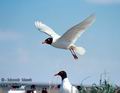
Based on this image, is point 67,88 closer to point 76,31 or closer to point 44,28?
point 76,31

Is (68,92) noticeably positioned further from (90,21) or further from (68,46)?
(68,46)

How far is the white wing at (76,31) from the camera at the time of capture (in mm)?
14714

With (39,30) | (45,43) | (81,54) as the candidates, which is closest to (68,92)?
(81,54)

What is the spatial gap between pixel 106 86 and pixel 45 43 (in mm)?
5278

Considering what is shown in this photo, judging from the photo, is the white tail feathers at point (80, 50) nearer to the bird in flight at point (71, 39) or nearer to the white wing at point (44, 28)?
the bird in flight at point (71, 39)

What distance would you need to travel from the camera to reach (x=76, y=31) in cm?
1595

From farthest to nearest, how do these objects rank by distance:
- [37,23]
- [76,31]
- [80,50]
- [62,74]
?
[37,23], [80,50], [76,31], [62,74]

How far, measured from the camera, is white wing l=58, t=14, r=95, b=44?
1471 cm

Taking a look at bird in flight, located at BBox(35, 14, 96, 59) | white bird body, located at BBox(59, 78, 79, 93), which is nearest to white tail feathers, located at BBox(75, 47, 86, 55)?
bird in flight, located at BBox(35, 14, 96, 59)

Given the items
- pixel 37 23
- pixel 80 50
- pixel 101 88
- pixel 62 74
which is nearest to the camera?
pixel 101 88

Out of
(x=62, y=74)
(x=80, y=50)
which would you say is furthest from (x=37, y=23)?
(x=62, y=74)

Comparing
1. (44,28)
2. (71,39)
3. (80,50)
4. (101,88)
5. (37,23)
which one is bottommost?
(101,88)

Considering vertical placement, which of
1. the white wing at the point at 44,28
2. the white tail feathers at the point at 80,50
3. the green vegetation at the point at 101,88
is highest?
the white wing at the point at 44,28

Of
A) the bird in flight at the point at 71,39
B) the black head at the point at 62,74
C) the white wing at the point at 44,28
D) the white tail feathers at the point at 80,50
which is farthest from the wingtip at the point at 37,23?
the black head at the point at 62,74
